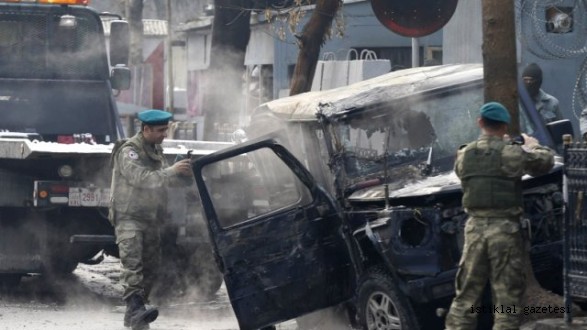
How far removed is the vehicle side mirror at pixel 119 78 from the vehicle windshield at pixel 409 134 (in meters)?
4.73

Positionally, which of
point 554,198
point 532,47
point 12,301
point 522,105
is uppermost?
point 532,47

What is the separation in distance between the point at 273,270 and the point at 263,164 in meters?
1.28

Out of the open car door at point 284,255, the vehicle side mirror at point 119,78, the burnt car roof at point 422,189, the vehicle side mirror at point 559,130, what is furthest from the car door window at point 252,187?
the vehicle side mirror at point 119,78

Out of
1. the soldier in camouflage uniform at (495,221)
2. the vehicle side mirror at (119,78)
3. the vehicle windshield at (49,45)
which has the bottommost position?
the soldier in camouflage uniform at (495,221)

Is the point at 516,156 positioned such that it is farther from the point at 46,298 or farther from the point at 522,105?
the point at 46,298

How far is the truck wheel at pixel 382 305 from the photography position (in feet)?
24.5

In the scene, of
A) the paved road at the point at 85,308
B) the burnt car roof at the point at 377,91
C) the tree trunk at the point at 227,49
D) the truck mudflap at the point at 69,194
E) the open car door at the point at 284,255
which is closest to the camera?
the open car door at the point at 284,255

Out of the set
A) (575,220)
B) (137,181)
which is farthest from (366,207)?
(137,181)

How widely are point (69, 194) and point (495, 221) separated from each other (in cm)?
470

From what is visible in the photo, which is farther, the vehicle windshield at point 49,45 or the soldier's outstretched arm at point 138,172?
the vehicle windshield at point 49,45

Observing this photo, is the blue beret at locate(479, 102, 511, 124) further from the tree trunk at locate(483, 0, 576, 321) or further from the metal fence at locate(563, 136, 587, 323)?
the tree trunk at locate(483, 0, 576, 321)

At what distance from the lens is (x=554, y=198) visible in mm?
7578

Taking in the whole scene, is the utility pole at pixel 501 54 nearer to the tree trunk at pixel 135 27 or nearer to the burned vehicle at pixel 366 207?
the burned vehicle at pixel 366 207

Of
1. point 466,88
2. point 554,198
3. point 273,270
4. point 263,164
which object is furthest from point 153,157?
point 554,198
